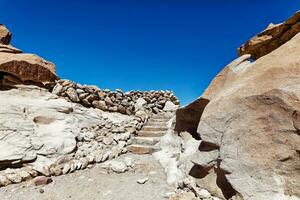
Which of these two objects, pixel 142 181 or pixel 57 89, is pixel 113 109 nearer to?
pixel 57 89

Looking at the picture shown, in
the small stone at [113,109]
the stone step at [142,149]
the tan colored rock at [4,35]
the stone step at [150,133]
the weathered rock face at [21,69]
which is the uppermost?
the tan colored rock at [4,35]

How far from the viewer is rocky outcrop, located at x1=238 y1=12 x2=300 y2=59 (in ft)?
22.6

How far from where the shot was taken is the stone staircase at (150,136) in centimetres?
987

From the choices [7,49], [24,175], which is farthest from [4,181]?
[7,49]

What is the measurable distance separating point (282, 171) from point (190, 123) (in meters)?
4.78

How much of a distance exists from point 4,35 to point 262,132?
1377 centimetres

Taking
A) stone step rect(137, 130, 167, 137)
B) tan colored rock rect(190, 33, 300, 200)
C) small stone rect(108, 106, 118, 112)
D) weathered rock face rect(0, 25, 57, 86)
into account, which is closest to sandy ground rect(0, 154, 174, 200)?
tan colored rock rect(190, 33, 300, 200)

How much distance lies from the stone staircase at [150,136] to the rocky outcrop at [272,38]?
5.36 metres

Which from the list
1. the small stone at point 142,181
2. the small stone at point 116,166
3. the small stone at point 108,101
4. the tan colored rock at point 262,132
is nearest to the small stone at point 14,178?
the small stone at point 116,166

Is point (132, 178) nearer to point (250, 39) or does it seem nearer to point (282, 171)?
point (282, 171)

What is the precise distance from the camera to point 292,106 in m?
4.45

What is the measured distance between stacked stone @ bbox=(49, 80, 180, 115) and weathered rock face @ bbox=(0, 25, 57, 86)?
0.71 m

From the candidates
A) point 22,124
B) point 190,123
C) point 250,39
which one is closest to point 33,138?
point 22,124

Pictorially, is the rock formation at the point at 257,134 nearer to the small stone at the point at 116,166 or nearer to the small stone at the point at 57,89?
the small stone at the point at 116,166
